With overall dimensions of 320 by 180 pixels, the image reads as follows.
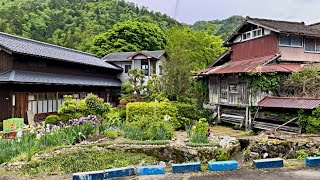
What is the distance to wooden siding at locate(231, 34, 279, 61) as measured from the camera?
683 inches

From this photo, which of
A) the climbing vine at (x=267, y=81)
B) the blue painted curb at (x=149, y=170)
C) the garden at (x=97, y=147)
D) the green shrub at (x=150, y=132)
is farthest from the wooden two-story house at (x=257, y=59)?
the blue painted curb at (x=149, y=170)

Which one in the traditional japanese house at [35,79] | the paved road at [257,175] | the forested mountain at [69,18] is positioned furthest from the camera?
the forested mountain at [69,18]

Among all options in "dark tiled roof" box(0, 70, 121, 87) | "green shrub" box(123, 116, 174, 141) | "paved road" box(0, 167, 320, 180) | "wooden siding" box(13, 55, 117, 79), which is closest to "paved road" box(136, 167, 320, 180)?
"paved road" box(0, 167, 320, 180)

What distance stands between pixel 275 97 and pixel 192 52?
13.1 meters

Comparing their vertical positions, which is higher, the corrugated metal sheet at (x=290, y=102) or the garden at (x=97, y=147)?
the corrugated metal sheet at (x=290, y=102)

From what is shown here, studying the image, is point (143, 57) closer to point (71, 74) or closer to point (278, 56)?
point (71, 74)

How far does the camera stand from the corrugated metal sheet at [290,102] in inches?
518

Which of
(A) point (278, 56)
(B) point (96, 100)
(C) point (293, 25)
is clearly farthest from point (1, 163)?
(C) point (293, 25)

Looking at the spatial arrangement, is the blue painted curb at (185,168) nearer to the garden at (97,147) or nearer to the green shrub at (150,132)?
the garden at (97,147)

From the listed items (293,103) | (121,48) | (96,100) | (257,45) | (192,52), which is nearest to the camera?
(96,100)

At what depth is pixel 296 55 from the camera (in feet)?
57.7

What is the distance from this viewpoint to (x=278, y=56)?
660 inches

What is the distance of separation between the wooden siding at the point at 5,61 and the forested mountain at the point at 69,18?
25886 millimetres

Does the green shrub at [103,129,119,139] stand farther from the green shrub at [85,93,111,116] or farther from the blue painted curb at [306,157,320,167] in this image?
the blue painted curb at [306,157,320,167]
